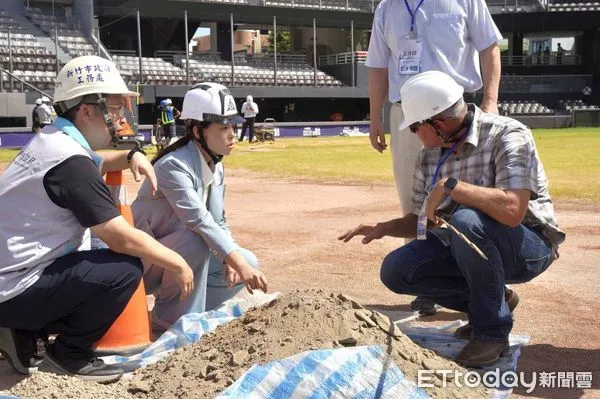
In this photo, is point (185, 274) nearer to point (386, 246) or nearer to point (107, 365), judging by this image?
point (107, 365)

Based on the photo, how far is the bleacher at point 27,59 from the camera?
97.8 ft

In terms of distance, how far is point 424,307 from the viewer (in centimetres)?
459

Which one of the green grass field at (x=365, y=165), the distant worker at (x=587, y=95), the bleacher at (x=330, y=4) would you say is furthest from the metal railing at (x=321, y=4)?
the green grass field at (x=365, y=165)

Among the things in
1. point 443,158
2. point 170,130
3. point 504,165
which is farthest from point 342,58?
point 504,165

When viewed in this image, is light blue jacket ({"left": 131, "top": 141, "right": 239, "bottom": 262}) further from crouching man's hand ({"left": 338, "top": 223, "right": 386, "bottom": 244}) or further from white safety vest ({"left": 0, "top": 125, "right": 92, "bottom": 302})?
white safety vest ({"left": 0, "top": 125, "right": 92, "bottom": 302})

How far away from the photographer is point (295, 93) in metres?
37.1

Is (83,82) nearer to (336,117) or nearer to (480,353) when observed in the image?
(480,353)

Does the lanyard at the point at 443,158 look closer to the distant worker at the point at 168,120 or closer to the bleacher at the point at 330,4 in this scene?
the distant worker at the point at 168,120

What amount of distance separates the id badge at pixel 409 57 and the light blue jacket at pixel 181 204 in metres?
1.40

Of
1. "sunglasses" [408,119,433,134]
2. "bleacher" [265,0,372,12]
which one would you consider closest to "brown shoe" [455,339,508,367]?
"sunglasses" [408,119,433,134]

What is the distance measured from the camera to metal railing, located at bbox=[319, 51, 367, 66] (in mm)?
40537

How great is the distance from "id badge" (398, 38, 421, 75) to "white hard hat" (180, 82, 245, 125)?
3.81 ft

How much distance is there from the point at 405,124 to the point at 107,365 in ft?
6.00

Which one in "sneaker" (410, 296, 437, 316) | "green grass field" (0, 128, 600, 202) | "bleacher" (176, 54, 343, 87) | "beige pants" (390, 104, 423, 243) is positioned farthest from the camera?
"bleacher" (176, 54, 343, 87)
